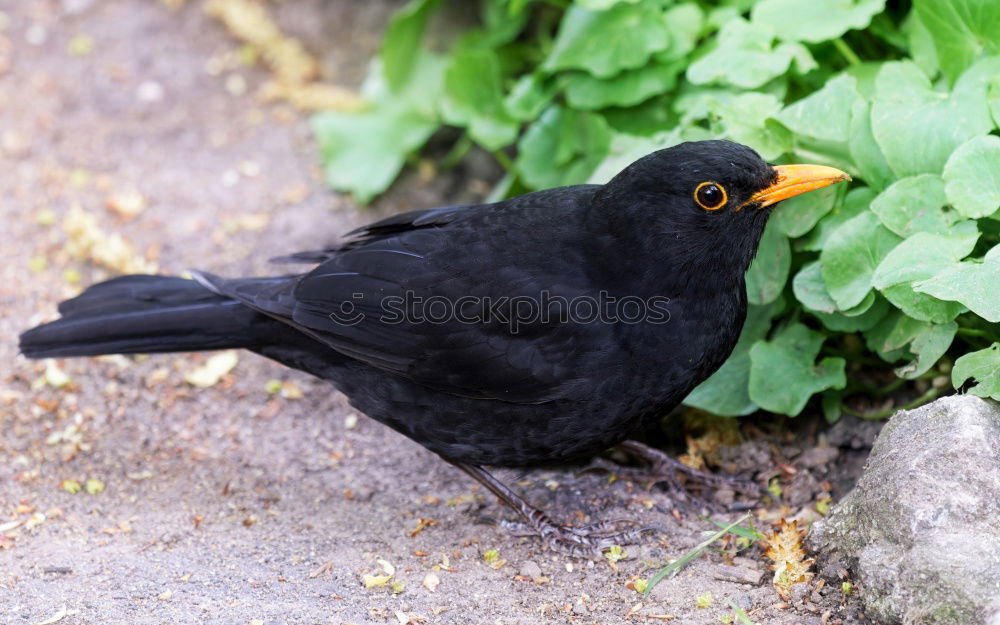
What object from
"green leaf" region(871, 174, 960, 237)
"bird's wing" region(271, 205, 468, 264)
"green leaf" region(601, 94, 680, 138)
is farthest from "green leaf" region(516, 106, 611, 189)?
"green leaf" region(871, 174, 960, 237)

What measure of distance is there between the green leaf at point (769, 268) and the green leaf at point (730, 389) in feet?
0.65

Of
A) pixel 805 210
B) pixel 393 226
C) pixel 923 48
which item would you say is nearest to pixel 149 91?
pixel 393 226

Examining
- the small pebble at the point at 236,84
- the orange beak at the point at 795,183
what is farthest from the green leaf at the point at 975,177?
the small pebble at the point at 236,84

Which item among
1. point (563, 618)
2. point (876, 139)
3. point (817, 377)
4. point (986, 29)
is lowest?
point (563, 618)

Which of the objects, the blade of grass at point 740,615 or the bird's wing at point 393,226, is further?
the bird's wing at point 393,226

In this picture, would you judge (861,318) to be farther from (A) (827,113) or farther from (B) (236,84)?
(B) (236,84)

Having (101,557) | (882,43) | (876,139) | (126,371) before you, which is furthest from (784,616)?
(126,371)

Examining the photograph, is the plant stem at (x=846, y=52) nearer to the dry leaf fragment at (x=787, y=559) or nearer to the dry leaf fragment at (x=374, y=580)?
the dry leaf fragment at (x=787, y=559)

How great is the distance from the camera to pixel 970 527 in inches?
128

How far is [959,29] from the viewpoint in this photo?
14.2ft

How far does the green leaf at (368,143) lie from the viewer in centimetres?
640

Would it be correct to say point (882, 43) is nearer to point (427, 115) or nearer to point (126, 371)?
point (427, 115)

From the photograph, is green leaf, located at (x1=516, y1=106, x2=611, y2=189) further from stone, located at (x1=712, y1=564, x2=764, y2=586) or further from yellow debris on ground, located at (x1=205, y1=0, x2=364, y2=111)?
stone, located at (x1=712, y1=564, x2=764, y2=586)

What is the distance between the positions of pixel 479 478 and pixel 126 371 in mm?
2090
